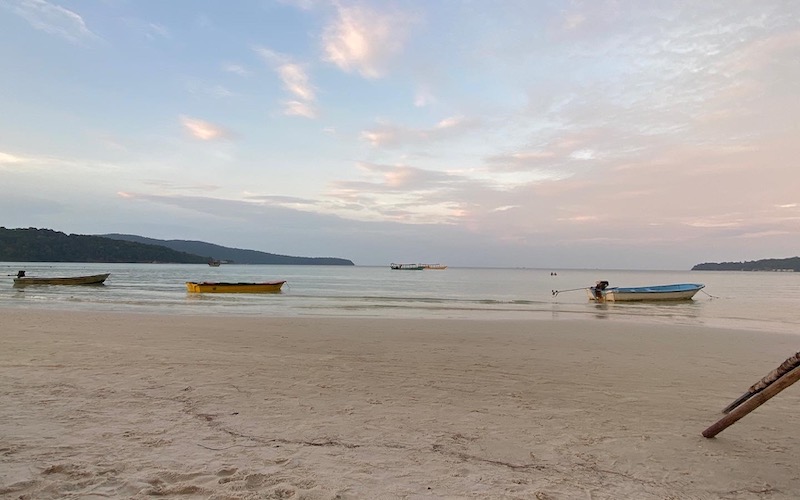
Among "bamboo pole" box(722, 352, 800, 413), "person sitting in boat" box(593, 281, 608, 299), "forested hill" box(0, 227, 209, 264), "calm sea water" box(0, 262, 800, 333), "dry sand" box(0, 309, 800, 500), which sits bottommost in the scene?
"calm sea water" box(0, 262, 800, 333)

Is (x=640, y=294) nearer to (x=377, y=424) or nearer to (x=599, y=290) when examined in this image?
(x=599, y=290)

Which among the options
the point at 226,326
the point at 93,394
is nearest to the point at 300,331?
the point at 226,326

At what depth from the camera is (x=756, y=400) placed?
478 cm

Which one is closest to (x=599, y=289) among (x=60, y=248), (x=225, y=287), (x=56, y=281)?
(x=225, y=287)

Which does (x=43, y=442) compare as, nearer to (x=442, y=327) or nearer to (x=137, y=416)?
(x=137, y=416)

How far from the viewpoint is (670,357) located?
39.0 feet

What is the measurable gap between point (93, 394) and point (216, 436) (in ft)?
8.99

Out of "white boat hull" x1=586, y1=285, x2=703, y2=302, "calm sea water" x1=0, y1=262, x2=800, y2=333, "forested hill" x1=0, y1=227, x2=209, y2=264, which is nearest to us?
"calm sea water" x1=0, y1=262, x2=800, y2=333

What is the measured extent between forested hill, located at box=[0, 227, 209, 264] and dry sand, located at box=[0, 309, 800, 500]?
601ft

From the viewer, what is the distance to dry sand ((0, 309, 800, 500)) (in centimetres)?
397

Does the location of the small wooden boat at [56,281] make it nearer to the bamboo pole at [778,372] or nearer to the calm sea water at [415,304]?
the calm sea water at [415,304]

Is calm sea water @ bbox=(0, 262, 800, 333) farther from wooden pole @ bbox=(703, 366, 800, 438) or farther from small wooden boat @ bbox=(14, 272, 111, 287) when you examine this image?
wooden pole @ bbox=(703, 366, 800, 438)

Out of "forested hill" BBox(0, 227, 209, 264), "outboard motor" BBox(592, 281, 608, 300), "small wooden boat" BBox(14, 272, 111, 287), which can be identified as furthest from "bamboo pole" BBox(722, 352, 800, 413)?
"forested hill" BBox(0, 227, 209, 264)

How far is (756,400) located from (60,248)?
197370 millimetres
